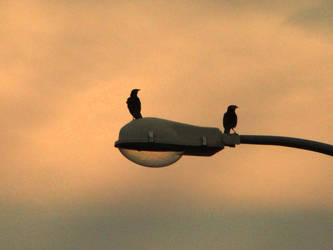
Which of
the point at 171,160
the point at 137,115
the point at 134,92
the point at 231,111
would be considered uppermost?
the point at 134,92

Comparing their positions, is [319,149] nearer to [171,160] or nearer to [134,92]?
[171,160]

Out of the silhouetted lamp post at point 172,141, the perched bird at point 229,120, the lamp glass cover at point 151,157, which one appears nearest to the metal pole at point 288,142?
the silhouetted lamp post at point 172,141

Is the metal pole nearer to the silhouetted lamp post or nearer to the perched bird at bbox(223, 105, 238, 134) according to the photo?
the silhouetted lamp post

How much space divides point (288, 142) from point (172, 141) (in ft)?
4.90

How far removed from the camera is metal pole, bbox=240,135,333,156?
8.16 meters

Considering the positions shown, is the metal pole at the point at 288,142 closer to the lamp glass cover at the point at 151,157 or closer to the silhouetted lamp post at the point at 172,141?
the silhouetted lamp post at the point at 172,141

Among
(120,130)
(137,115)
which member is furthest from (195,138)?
(137,115)

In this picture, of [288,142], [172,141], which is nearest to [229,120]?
[288,142]

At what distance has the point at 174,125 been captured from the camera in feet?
26.8

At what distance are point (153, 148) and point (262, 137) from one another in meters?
1.43

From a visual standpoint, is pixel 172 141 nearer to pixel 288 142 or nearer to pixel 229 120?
pixel 288 142

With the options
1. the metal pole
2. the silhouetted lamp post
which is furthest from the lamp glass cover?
the metal pole

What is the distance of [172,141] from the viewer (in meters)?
8.00

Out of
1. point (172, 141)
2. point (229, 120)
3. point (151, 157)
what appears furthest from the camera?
point (229, 120)
